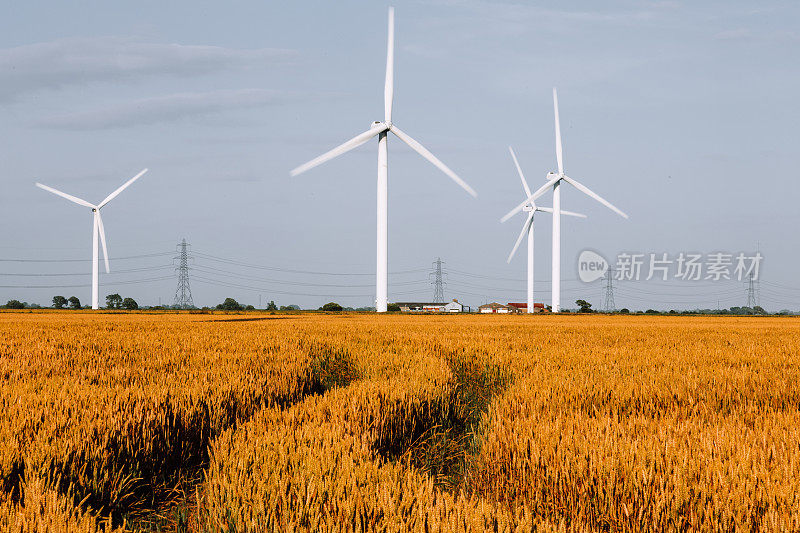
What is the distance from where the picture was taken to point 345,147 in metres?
53.1

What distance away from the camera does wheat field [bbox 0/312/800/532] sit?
4.34 metres

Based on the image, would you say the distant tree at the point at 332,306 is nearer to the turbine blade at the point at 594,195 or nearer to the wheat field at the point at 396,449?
the turbine blade at the point at 594,195

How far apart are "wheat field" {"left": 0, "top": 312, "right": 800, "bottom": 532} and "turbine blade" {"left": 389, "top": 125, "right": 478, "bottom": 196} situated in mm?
43237

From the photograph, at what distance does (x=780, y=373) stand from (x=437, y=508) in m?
9.78

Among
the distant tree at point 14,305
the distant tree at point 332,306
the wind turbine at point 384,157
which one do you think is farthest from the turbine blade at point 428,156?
the distant tree at point 14,305

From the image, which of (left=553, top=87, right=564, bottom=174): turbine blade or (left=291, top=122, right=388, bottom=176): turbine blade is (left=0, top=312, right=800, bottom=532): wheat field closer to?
(left=291, top=122, right=388, bottom=176): turbine blade

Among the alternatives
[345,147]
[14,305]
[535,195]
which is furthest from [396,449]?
[14,305]

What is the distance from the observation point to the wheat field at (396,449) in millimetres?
4344

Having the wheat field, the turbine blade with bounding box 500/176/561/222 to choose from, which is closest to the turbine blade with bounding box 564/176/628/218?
the turbine blade with bounding box 500/176/561/222

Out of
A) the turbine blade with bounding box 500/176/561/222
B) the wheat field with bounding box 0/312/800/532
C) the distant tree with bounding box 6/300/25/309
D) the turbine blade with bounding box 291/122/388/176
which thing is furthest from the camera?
the distant tree with bounding box 6/300/25/309

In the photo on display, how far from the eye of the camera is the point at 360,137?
179 ft

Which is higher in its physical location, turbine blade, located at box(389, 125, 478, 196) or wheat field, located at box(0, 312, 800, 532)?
turbine blade, located at box(389, 125, 478, 196)

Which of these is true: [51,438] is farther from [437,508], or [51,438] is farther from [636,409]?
[636,409]

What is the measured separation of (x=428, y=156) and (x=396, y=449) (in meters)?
49.0
